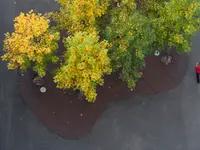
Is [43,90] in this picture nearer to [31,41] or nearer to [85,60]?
[31,41]

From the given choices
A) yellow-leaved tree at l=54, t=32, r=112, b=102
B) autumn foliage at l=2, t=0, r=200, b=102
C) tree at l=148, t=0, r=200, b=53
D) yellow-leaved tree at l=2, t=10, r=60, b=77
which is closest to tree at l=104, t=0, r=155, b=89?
autumn foliage at l=2, t=0, r=200, b=102

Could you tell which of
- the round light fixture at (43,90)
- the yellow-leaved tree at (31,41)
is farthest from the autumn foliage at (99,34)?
the round light fixture at (43,90)

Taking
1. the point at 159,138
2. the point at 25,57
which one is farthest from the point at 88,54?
the point at 159,138

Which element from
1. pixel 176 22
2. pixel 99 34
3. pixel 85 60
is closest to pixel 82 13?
pixel 99 34

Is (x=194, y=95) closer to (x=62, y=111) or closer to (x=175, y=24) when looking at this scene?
(x=175, y=24)

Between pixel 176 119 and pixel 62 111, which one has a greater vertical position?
pixel 62 111
